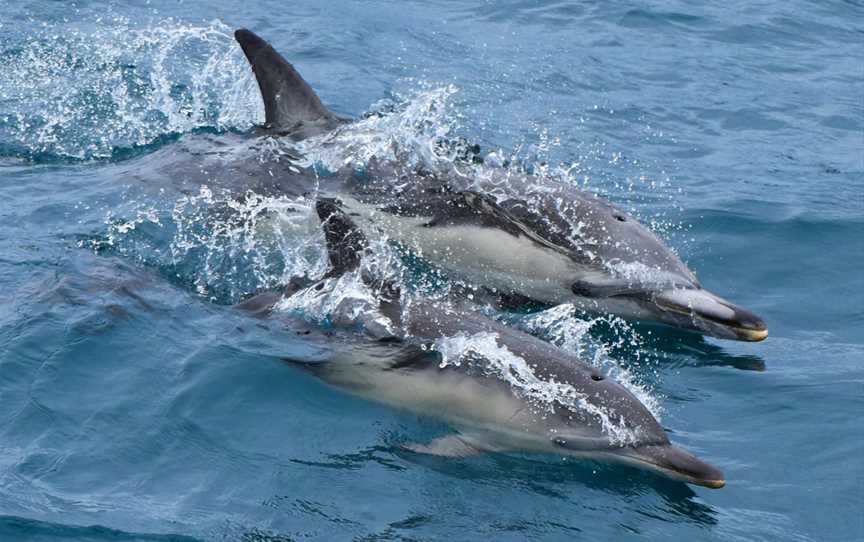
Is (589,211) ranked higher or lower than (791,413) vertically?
higher

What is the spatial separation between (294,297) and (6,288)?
2266 mm

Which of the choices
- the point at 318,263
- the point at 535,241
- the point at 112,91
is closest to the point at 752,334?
the point at 535,241

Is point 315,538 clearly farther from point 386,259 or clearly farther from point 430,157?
point 430,157

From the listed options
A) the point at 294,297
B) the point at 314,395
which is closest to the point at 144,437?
the point at 314,395

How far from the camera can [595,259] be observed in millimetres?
9492

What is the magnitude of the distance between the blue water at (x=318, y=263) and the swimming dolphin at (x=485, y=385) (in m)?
0.14

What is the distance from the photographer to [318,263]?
9.19m

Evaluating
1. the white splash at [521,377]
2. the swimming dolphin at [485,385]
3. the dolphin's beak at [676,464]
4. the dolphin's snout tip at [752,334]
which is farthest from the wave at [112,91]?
the dolphin's beak at [676,464]

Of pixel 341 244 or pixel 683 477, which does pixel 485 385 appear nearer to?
pixel 683 477

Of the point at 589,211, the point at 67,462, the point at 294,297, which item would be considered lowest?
the point at 67,462

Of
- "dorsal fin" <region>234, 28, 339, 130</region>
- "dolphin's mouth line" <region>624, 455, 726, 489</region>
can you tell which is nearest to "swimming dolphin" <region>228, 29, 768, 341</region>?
"dorsal fin" <region>234, 28, 339, 130</region>

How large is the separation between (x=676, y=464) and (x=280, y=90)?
638cm

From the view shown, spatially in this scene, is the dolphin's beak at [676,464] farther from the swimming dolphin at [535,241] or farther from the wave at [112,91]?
the wave at [112,91]

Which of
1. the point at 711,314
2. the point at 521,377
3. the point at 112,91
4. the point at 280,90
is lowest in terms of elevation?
the point at 521,377
